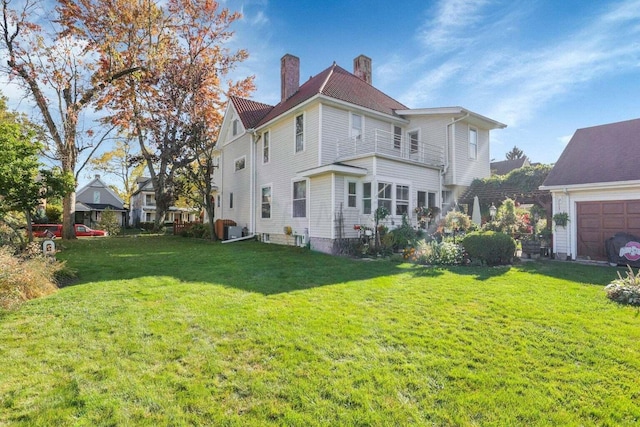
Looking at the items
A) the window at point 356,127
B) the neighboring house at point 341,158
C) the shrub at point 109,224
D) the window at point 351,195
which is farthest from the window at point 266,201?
the shrub at point 109,224

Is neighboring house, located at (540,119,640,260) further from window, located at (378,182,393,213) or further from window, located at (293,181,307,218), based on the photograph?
window, located at (293,181,307,218)

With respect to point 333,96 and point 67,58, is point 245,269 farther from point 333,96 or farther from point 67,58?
point 67,58

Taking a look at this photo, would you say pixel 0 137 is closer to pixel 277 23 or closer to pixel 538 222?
pixel 277 23

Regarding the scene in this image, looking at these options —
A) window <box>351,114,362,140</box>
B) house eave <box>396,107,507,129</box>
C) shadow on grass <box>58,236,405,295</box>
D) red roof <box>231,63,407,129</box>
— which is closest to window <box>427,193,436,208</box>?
house eave <box>396,107,507,129</box>

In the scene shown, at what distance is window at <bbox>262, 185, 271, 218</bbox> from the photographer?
16938 mm

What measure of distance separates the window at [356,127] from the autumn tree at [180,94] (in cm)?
913

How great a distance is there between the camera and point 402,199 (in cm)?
1361

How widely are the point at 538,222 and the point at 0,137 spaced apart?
17.6m

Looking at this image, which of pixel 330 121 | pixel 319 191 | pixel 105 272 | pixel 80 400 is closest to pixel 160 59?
pixel 330 121

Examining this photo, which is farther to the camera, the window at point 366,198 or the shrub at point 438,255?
the window at point 366,198

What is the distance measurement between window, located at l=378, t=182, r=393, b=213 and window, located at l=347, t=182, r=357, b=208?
39.2 inches

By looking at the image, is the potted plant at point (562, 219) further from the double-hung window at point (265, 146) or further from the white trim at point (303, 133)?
the double-hung window at point (265, 146)

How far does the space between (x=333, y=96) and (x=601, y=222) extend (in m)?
10.6

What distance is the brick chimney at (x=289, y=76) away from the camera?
58.7ft
